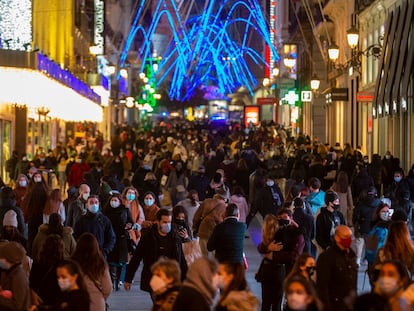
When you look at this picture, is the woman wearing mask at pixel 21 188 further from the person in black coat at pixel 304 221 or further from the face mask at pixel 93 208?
the person in black coat at pixel 304 221

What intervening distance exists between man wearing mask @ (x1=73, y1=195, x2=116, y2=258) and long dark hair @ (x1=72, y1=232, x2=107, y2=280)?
418 cm

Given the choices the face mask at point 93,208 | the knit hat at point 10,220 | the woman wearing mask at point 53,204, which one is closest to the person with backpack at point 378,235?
the face mask at point 93,208

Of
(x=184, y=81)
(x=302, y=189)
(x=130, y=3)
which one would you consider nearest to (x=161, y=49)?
(x=184, y=81)

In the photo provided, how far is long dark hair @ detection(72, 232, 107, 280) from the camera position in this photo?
10461 millimetres

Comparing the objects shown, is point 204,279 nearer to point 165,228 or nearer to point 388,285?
point 388,285

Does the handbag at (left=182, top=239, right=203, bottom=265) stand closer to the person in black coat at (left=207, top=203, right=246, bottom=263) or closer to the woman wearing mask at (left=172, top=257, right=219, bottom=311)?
the person in black coat at (left=207, top=203, right=246, bottom=263)

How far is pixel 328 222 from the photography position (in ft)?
50.1

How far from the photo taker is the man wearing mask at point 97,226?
1477 centimetres

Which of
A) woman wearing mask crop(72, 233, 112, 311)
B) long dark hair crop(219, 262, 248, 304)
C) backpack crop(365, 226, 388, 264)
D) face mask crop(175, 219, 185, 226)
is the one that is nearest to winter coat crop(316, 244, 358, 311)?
woman wearing mask crop(72, 233, 112, 311)

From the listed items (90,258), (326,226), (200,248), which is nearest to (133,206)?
(200,248)

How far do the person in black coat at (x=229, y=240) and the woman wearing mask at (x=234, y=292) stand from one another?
531 cm

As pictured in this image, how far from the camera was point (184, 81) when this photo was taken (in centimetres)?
16550

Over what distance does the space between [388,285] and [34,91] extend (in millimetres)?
22380

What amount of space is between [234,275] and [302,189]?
10.3m
